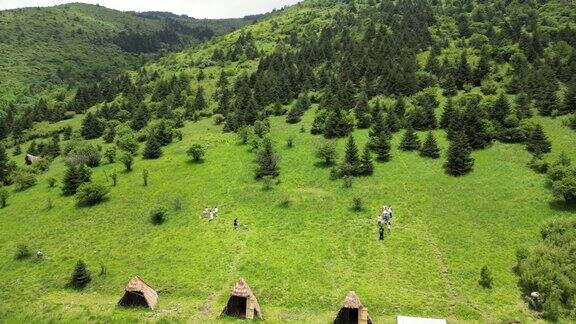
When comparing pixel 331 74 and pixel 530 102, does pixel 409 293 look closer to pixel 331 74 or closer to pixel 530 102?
pixel 530 102

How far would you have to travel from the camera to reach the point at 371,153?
3777 inches

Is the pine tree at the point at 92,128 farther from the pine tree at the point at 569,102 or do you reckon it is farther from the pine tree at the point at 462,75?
the pine tree at the point at 569,102

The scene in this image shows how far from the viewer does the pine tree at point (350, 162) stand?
283 ft

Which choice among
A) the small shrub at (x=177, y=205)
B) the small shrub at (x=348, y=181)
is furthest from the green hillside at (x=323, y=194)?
the small shrub at (x=348, y=181)

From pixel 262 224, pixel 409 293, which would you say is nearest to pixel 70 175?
pixel 262 224

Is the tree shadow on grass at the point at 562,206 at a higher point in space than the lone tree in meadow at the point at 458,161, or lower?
lower

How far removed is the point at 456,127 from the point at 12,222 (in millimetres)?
86684

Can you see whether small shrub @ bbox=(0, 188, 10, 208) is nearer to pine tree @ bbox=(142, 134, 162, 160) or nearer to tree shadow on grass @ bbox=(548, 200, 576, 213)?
pine tree @ bbox=(142, 134, 162, 160)

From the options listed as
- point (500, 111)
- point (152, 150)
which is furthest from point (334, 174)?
point (152, 150)

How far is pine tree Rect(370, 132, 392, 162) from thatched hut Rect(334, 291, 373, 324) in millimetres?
47756

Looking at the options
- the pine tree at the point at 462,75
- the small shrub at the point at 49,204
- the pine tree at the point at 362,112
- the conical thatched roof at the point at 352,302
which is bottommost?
the small shrub at the point at 49,204

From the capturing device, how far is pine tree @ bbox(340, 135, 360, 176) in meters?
86.2

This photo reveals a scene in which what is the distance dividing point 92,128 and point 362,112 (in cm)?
7667

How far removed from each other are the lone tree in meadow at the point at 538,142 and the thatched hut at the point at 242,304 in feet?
204
